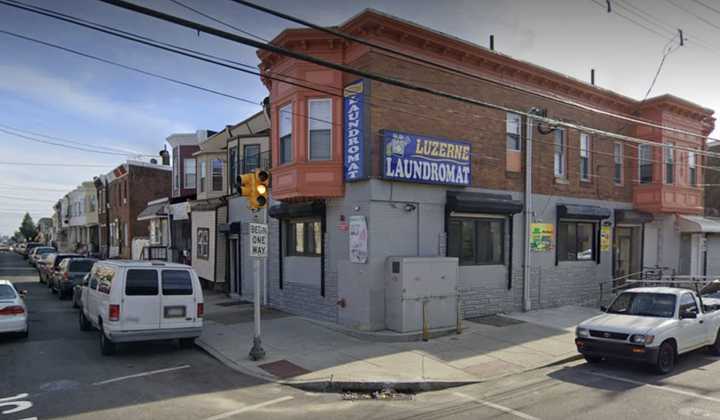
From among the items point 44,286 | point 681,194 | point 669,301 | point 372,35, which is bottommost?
point 44,286

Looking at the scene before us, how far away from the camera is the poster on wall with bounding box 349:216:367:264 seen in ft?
39.7

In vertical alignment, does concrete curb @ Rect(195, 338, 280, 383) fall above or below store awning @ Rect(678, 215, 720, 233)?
below

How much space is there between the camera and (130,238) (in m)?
36.9

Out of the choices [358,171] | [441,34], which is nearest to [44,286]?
[358,171]

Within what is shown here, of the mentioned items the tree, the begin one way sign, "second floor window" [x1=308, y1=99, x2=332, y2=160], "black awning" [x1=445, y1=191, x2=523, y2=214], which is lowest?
the tree

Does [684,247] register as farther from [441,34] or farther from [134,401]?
[134,401]

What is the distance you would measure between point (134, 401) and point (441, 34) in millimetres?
11245

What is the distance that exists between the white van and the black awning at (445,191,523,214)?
23.4 ft

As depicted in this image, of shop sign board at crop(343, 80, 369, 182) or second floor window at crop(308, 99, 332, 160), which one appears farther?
second floor window at crop(308, 99, 332, 160)

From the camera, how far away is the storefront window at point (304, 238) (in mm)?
14336

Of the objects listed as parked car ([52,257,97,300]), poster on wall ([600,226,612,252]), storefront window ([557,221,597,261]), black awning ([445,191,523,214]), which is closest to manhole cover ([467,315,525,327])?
black awning ([445,191,523,214])

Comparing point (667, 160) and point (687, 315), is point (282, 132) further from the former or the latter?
point (667, 160)

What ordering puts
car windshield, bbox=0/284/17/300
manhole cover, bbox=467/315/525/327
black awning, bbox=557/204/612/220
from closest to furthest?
car windshield, bbox=0/284/17/300, manhole cover, bbox=467/315/525/327, black awning, bbox=557/204/612/220

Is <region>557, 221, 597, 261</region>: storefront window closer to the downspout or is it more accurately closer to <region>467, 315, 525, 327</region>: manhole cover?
the downspout
